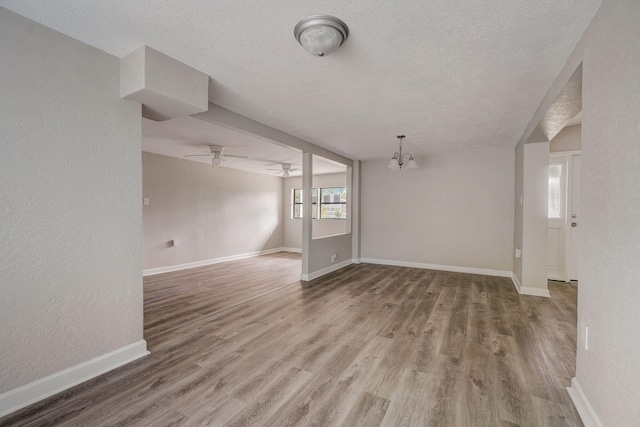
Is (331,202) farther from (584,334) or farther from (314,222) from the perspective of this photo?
(584,334)

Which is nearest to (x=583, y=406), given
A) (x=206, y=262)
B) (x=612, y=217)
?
(x=612, y=217)

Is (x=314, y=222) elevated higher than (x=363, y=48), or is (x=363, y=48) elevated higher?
(x=363, y=48)

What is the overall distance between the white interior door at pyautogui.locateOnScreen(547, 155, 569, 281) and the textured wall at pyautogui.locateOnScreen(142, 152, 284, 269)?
6.54 meters

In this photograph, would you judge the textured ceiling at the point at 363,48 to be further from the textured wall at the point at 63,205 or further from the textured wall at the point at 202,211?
the textured wall at the point at 202,211

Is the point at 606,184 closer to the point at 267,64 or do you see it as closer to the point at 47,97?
the point at 267,64

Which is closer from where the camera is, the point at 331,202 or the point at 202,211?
the point at 202,211

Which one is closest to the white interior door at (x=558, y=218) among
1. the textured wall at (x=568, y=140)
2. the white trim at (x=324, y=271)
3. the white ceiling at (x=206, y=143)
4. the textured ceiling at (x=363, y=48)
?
the textured wall at (x=568, y=140)

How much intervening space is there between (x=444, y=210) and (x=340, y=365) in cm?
432

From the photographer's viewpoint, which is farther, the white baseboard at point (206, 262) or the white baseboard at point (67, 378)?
the white baseboard at point (206, 262)

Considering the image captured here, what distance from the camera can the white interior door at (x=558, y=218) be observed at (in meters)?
4.59

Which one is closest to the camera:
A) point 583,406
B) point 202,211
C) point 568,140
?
point 583,406

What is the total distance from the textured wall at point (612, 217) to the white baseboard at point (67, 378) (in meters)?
2.94

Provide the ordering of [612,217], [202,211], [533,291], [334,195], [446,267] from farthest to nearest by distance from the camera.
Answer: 1. [334,195]
2. [202,211]
3. [446,267]
4. [533,291]
5. [612,217]

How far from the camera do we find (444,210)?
5.52 metres
